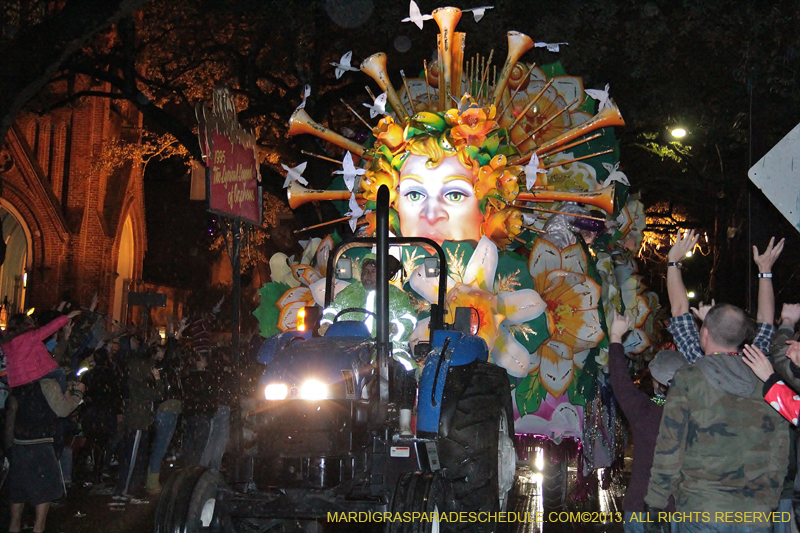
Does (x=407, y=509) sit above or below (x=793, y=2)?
below

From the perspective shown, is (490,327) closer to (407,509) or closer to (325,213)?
(407,509)

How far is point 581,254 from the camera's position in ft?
28.7

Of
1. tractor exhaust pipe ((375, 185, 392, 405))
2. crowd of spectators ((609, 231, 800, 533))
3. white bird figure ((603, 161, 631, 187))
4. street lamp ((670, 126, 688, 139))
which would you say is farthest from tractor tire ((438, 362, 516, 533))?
street lamp ((670, 126, 688, 139))

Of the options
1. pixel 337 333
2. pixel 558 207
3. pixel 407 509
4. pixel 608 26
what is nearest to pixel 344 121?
pixel 608 26

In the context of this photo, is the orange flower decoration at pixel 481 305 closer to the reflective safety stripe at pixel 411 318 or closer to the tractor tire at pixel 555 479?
the reflective safety stripe at pixel 411 318

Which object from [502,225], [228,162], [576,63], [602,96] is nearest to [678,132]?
[576,63]

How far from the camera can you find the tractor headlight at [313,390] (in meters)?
5.41

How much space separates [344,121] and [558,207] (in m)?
10.6

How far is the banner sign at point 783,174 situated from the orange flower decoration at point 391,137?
15.3ft

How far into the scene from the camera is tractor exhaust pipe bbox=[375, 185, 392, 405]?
5254 millimetres

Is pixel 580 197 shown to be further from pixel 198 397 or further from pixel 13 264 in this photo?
pixel 13 264

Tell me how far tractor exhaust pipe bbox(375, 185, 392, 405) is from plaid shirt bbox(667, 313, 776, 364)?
1656 millimetres

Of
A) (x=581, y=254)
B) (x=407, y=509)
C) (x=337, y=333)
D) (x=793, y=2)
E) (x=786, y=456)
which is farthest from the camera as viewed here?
(x=793, y=2)

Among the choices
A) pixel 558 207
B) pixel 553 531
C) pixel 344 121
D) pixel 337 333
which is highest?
pixel 344 121
